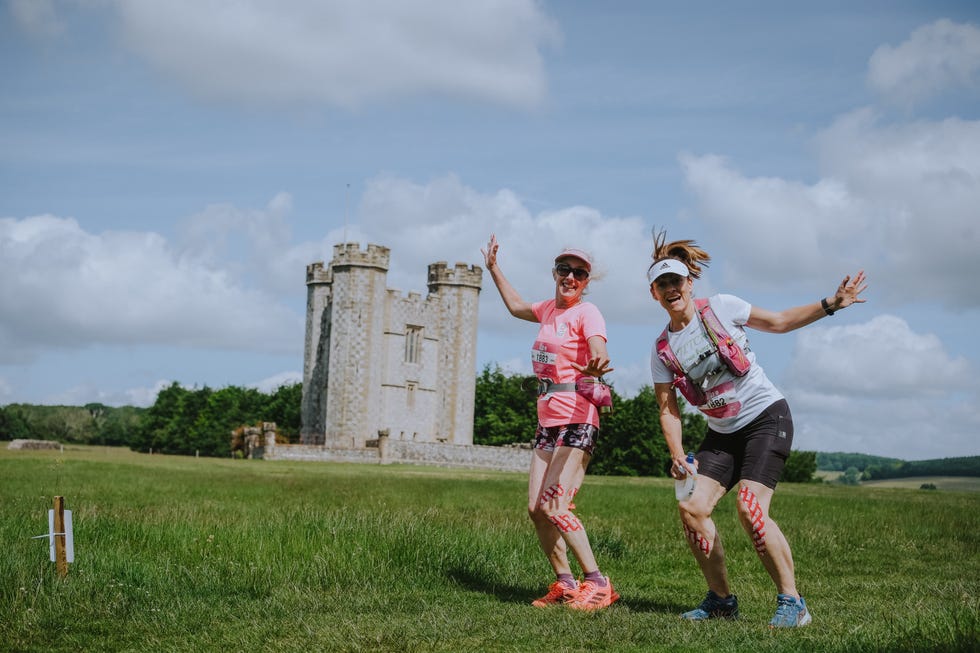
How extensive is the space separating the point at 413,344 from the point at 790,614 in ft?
195

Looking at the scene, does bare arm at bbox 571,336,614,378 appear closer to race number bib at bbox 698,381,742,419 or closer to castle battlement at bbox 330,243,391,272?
race number bib at bbox 698,381,742,419

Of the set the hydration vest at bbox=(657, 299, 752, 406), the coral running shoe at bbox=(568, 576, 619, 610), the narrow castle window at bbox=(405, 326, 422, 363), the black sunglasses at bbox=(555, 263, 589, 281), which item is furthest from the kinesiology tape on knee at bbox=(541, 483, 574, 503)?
the narrow castle window at bbox=(405, 326, 422, 363)

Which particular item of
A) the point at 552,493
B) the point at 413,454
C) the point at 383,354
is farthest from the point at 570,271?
the point at 383,354

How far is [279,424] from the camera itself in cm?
8400

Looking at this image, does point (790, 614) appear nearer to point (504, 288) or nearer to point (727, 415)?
point (727, 415)

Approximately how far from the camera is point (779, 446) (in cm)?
610

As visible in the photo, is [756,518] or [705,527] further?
[705,527]

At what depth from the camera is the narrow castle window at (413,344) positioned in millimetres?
64688

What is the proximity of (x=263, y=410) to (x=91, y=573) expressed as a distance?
8042cm

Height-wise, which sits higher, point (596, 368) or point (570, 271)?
point (570, 271)

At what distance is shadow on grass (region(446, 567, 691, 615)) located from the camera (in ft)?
22.7

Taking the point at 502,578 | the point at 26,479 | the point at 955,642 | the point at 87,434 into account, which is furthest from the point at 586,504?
the point at 87,434

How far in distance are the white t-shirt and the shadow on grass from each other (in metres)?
1.40

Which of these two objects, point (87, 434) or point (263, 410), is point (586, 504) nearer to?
point (263, 410)
